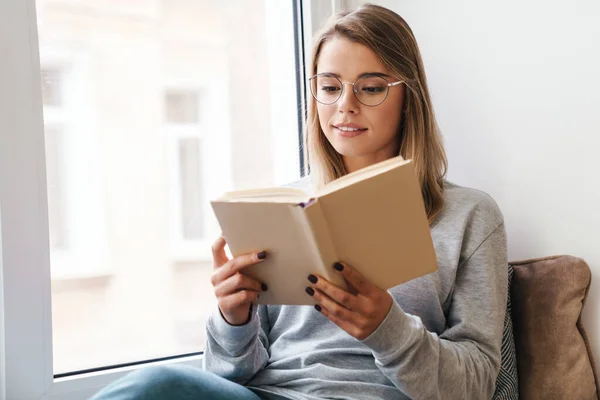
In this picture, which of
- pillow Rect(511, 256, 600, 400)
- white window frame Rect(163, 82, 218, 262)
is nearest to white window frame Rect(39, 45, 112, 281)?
white window frame Rect(163, 82, 218, 262)

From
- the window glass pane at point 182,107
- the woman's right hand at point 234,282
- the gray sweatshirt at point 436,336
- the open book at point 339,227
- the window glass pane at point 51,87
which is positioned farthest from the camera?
the window glass pane at point 182,107

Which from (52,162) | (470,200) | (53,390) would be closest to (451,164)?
(470,200)

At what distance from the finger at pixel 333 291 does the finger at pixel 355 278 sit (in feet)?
0.06

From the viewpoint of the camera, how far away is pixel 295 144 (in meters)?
1.92

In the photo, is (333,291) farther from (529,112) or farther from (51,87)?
(51,87)

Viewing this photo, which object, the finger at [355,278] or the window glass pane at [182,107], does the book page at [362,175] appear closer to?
the finger at [355,278]

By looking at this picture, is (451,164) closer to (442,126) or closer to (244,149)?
(442,126)

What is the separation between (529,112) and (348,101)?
0.42m

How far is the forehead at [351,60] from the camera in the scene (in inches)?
50.4

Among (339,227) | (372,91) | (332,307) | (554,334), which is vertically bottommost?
(554,334)

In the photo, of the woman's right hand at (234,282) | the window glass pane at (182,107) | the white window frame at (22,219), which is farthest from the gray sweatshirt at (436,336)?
the window glass pane at (182,107)

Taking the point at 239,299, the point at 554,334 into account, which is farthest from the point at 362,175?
the point at 554,334

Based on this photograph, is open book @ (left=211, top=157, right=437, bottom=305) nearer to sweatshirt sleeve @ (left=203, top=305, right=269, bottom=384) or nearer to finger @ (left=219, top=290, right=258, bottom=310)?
finger @ (left=219, top=290, right=258, bottom=310)

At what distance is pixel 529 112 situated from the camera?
1.40 metres
